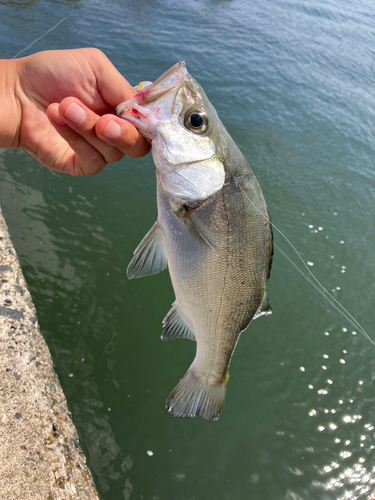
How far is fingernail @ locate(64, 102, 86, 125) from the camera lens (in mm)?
1736

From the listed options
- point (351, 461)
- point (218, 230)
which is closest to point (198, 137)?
point (218, 230)

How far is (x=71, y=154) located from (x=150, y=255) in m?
1.13

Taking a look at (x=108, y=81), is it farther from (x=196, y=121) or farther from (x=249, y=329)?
(x=249, y=329)

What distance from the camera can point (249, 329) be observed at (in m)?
4.57

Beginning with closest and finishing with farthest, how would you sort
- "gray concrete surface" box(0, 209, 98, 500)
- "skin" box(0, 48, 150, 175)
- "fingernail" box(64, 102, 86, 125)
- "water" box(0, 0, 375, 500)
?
"fingernail" box(64, 102, 86, 125) → "skin" box(0, 48, 150, 175) → "gray concrete surface" box(0, 209, 98, 500) → "water" box(0, 0, 375, 500)

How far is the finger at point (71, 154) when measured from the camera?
1.87 meters

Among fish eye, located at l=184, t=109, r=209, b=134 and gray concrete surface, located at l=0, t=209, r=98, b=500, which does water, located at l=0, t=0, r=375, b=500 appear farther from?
fish eye, located at l=184, t=109, r=209, b=134

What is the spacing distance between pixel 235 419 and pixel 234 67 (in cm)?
902

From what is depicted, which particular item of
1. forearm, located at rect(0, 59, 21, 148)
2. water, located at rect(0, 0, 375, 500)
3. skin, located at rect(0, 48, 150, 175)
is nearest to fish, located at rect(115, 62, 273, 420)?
skin, located at rect(0, 48, 150, 175)

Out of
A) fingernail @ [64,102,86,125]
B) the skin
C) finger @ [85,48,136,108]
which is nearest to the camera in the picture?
fingernail @ [64,102,86,125]

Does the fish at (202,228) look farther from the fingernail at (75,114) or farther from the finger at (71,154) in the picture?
the finger at (71,154)

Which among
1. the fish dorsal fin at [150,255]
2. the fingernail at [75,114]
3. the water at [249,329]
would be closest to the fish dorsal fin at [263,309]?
the fish dorsal fin at [150,255]

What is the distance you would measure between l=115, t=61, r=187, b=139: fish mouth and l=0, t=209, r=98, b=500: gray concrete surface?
2.09m

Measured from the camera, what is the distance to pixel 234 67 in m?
9.51
